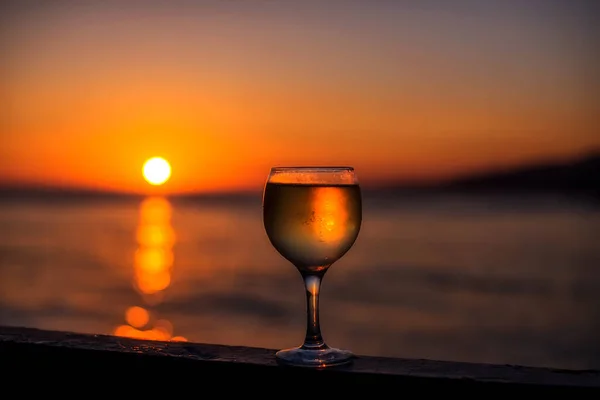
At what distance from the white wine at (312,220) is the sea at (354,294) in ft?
29.3

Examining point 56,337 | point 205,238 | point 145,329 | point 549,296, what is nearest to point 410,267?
point 549,296

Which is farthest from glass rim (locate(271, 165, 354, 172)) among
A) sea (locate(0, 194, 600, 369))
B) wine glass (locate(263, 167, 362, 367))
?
sea (locate(0, 194, 600, 369))

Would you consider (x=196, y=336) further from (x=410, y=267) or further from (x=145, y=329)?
(x=410, y=267)

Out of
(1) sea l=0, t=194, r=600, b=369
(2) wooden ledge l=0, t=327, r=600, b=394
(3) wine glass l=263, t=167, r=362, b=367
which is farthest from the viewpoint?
(1) sea l=0, t=194, r=600, b=369

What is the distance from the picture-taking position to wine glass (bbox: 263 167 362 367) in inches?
64.9

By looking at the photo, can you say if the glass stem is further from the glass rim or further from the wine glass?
the glass rim

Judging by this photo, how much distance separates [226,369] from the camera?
158 cm

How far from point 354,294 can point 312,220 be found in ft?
46.7

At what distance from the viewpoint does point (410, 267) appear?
2028 cm

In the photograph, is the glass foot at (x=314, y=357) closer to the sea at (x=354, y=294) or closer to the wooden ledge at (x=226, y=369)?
the wooden ledge at (x=226, y=369)

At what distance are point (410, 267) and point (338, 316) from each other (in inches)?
290

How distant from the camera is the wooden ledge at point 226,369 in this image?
1465mm

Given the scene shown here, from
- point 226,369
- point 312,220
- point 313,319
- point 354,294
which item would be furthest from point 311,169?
point 354,294

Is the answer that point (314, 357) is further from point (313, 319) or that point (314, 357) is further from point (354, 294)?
point (354, 294)
